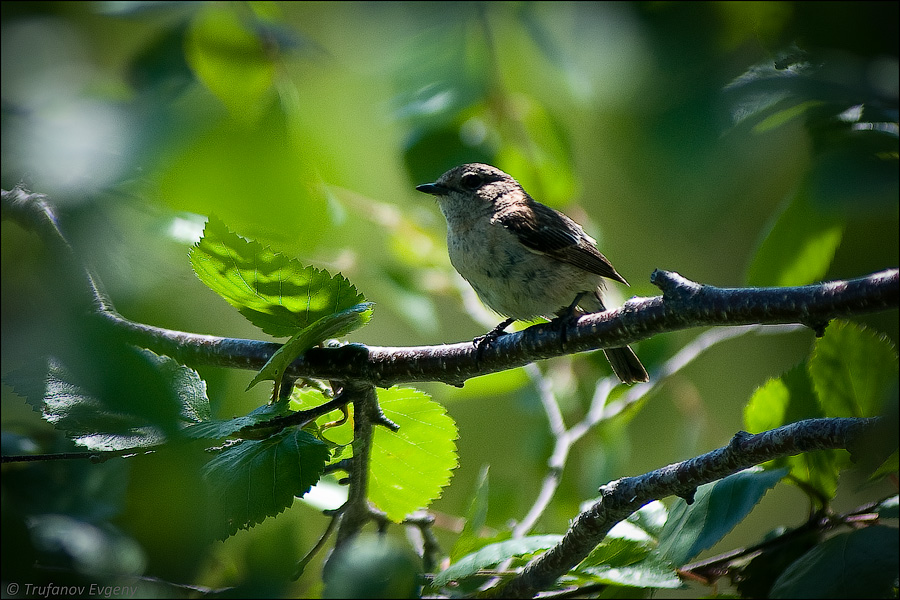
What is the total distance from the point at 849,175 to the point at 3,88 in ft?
5.36

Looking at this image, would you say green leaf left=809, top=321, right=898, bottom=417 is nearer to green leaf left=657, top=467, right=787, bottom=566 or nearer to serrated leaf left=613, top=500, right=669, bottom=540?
green leaf left=657, top=467, right=787, bottom=566

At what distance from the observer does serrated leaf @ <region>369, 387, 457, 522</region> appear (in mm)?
1836

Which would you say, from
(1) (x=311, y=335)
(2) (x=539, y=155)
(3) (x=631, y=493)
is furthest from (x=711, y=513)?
(2) (x=539, y=155)

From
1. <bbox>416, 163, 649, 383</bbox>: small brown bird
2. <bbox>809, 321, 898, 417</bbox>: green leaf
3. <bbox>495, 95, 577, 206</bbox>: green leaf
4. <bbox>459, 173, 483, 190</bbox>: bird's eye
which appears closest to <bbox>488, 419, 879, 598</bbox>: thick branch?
<bbox>809, 321, 898, 417</bbox>: green leaf

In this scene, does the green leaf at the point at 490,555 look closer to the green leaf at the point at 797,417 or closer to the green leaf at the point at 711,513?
the green leaf at the point at 711,513

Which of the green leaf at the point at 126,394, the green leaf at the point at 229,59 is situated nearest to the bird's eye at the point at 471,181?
the green leaf at the point at 229,59

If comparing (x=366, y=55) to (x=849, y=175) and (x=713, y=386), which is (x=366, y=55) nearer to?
(x=849, y=175)

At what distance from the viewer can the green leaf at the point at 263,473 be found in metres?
1.23

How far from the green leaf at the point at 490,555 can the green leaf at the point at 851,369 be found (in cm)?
77

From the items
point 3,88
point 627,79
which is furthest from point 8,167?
point 627,79

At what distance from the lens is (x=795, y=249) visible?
1.57 metres

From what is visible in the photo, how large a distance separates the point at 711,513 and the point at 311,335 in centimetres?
94

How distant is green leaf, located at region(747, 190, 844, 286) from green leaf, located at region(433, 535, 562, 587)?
2.79ft

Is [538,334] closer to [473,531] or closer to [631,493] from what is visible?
[631,493]
